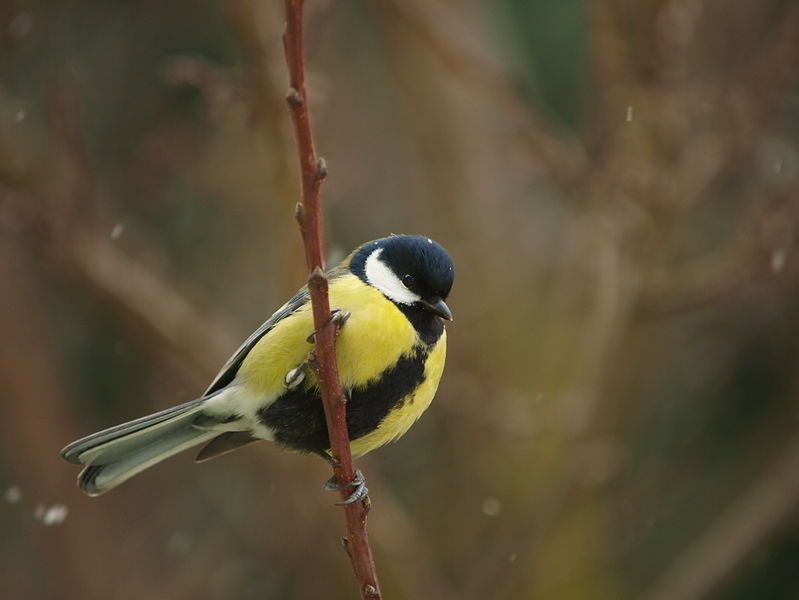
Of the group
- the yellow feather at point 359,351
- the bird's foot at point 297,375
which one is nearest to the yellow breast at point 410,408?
the yellow feather at point 359,351

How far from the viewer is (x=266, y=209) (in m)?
5.35

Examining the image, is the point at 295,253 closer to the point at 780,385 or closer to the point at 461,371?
the point at 461,371

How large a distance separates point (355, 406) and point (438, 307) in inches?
13.6

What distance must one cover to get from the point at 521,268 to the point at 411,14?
77.9 inches

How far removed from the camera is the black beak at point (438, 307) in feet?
8.68

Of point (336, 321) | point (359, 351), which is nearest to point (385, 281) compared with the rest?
point (359, 351)

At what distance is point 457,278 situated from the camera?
18.5ft

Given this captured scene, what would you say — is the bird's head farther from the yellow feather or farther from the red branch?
the red branch

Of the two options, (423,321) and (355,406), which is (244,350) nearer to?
(355,406)

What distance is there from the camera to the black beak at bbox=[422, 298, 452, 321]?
2645 mm

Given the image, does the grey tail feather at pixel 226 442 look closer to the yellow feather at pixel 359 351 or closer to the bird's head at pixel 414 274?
the yellow feather at pixel 359 351

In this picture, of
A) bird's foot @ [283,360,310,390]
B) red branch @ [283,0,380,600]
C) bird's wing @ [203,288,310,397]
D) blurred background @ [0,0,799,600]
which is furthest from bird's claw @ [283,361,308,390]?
blurred background @ [0,0,799,600]

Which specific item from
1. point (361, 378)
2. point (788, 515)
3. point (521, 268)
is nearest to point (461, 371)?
point (521, 268)

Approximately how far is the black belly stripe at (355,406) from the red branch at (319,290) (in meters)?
0.29
